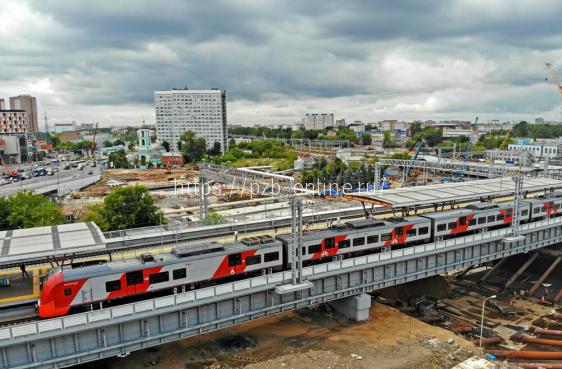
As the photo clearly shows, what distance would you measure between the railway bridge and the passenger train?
1436 millimetres

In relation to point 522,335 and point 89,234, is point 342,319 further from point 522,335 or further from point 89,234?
point 89,234

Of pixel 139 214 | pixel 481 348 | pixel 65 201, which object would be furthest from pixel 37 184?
pixel 481 348

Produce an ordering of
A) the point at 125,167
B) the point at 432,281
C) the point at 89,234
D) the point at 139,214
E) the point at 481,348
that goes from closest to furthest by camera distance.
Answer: the point at 89,234, the point at 481,348, the point at 432,281, the point at 139,214, the point at 125,167

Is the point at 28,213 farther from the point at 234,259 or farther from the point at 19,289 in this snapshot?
the point at 234,259

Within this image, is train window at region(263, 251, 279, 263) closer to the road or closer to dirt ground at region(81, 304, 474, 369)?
dirt ground at region(81, 304, 474, 369)

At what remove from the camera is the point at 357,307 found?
99.7ft

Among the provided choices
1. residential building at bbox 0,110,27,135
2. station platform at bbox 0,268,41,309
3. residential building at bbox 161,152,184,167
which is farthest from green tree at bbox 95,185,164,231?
residential building at bbox 0,110,27,135

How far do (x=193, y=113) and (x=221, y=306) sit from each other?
172 meters

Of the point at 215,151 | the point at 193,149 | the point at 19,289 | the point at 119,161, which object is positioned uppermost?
the point at 193,149

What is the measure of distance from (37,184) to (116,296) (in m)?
69.8

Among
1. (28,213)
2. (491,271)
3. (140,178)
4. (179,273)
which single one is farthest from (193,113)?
(179,273)

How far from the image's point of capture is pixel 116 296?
73.2 feet

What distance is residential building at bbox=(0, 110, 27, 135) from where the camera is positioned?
148 meters

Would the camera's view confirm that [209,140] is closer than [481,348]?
No
